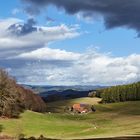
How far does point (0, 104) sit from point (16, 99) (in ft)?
29.2

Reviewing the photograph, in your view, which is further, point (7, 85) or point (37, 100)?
point (37, 100)

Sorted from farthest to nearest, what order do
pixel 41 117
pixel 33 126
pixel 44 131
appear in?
pixel 41 117, pixel 33 126, pixel 44 131

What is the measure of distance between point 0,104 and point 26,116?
11.7 metres

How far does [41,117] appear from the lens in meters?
149

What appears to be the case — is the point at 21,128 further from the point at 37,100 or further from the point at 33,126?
the point at 37,100

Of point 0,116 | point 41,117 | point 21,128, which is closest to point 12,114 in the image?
point 0,116

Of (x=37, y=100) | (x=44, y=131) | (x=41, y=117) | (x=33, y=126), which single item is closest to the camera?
(x=44, y=131)

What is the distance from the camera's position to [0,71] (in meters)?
143

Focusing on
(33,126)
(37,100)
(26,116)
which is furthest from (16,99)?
(37,100)

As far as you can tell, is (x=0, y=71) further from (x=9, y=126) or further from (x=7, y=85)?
(x=9, y=126)

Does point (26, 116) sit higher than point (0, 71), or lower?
lower

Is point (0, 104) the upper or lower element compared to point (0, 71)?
lower

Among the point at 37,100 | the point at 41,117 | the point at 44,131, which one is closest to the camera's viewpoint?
the point at 44,131

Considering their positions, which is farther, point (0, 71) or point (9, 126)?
point (0, 71)
